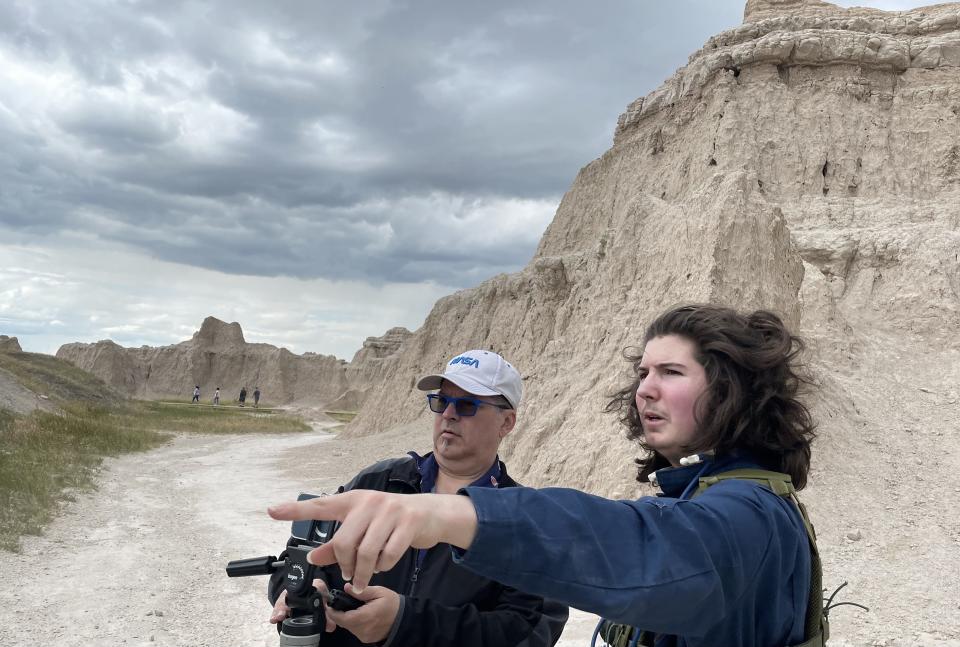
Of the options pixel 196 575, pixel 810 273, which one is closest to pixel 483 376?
pixel 196 575

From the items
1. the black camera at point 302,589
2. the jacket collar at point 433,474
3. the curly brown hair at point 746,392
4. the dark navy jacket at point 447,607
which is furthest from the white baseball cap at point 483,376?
the curly brown hair at point 746,392

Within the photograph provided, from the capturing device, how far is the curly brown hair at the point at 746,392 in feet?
5.38

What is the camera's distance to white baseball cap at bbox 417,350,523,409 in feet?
9.51

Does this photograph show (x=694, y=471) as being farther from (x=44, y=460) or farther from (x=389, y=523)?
(x=44, y=460)

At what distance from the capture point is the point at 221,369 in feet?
234

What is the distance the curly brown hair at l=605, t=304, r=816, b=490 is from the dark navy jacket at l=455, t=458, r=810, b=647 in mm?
389

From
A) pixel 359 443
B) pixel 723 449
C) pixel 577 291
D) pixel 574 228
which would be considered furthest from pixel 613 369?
pixel 574 228

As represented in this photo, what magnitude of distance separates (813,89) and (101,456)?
23810 mm

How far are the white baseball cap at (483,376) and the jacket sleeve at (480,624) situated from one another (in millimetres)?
795

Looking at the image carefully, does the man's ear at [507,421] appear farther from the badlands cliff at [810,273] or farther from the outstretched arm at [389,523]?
the badlands cliff at [810,273]

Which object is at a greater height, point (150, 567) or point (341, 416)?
point (150, 567)

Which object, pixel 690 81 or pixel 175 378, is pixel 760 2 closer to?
pixel 690 81

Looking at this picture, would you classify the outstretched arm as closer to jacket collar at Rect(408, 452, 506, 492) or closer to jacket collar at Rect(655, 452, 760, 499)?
jacket collar at Rect(655, 452, 760, 499)

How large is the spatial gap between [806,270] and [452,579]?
50.5ft
